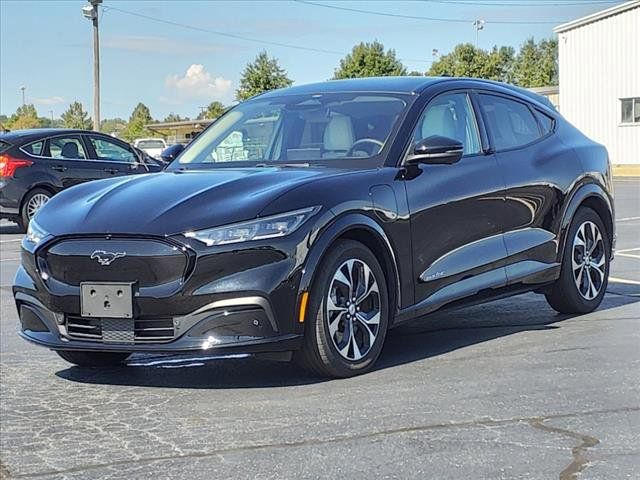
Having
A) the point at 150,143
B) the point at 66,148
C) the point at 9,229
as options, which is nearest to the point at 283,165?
the point at 66,148

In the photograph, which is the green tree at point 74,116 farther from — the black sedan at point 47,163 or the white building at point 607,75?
the black sedan at point 47,163

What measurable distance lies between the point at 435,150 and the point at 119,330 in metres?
2.01

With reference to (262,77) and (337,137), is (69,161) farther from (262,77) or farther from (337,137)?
(262,77)

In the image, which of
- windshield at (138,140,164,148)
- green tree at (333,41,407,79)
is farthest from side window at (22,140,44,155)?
green tree at (333,41,407,79)

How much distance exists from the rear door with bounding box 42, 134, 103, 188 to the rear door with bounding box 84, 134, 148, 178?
13 cm

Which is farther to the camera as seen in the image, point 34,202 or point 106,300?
point 34,202

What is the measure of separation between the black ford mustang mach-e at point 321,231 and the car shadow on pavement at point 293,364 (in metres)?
0.18

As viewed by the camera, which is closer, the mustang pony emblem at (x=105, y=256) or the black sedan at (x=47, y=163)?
the mustang pony emblem at (x=105, y=256)

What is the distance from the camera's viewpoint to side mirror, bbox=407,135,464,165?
5762 mm

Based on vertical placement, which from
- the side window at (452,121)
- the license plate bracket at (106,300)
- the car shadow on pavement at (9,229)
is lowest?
the license plate bracket at (106,300)

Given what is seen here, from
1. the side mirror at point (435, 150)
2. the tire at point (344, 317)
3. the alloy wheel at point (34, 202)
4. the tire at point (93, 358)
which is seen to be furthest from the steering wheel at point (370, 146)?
the alloy wheel at point (34, 202)

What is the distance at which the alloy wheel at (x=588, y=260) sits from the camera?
283 inches

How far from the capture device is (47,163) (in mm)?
16109

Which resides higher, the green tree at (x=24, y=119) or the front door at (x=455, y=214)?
the green tree at (x=24, y=119)
